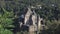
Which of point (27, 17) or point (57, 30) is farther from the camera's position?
point (27, 17)

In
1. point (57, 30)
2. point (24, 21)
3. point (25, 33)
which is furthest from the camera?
point (24, 21)

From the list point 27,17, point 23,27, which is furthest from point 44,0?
point 23,27

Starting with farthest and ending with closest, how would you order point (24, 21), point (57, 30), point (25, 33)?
point (24, 21)
point (25, 33)
point (57, 30)

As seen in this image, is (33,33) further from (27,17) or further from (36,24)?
(27,17)

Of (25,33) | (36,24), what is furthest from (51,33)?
(36,24)

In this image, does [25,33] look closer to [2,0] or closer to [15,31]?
[15,31]

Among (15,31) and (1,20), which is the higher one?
(1,20)

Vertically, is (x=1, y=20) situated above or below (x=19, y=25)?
above

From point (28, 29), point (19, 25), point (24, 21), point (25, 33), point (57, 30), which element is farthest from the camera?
point (24, 21)

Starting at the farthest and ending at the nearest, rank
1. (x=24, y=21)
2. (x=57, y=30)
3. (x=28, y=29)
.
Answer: (x=24, y=21), (x=28, y=29), (x=57, y=30)
